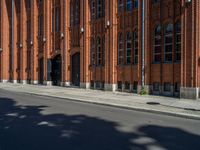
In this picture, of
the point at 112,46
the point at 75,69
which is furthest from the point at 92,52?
the point at 112,46

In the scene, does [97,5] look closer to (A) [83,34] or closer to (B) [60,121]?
(A) [83,34]

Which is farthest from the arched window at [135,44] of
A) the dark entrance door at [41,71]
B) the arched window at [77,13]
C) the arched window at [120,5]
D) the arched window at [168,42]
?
the dark entrance door at [41,71]

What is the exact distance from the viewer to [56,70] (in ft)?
105

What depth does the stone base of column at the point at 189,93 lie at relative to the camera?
56.2 ft

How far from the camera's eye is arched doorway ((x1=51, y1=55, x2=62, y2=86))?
31.5 metres

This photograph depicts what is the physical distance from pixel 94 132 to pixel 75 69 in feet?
65.5

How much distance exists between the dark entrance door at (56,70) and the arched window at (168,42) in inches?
564

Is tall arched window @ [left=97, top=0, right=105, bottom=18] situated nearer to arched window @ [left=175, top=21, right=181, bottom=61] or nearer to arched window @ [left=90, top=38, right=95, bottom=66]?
arched window @ [left=90, top=38, right=95, bottom=66]

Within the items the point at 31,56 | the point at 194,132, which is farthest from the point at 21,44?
the point at 194,132

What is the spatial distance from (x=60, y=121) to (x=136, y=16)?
43.1ft

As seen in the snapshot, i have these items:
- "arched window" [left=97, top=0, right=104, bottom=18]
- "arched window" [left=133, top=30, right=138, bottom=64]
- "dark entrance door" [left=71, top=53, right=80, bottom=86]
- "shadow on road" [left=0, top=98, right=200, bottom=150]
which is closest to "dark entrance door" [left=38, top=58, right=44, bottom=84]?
"dark entrance door" [left=71, top=53, right=80, bottom=86]

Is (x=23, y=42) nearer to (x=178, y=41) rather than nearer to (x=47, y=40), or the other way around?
(x=47, y=40)

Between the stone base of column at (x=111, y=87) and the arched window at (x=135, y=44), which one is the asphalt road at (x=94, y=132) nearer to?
the arched window at (x=135, y=44)

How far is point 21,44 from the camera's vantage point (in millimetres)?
38344
